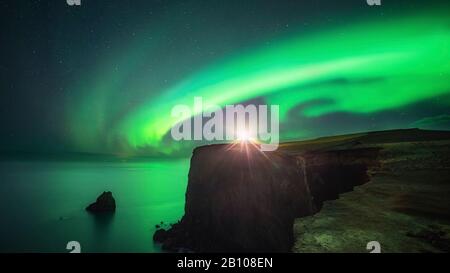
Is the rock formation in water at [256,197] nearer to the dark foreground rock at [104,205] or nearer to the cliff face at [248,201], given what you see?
the cliff face at [248,201]

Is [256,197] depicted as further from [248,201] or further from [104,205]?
[104,205]

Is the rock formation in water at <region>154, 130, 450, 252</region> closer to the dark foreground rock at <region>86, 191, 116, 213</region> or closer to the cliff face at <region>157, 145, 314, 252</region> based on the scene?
the cliff face at <region>157, 145, 314, 252</region>

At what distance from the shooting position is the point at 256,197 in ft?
56.4

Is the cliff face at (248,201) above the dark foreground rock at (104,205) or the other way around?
above

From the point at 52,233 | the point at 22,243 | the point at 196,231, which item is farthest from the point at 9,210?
the point at 196,231

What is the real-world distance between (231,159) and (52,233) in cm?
3035

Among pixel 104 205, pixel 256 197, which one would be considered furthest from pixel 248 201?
pixel 104 205

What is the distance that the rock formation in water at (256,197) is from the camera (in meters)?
15.2

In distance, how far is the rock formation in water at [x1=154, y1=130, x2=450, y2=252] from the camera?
15.2m

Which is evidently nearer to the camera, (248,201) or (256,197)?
(256,197)

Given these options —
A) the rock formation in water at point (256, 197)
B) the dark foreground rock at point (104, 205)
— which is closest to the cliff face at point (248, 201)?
the rock formation in water at point (256, 197)

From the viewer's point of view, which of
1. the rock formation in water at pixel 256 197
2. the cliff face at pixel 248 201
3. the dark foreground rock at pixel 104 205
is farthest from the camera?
the dark foreground rock at pixel 104 205

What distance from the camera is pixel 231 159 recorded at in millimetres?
19344

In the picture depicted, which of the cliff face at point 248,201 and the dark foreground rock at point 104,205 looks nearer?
the cliff face at point 248,201
